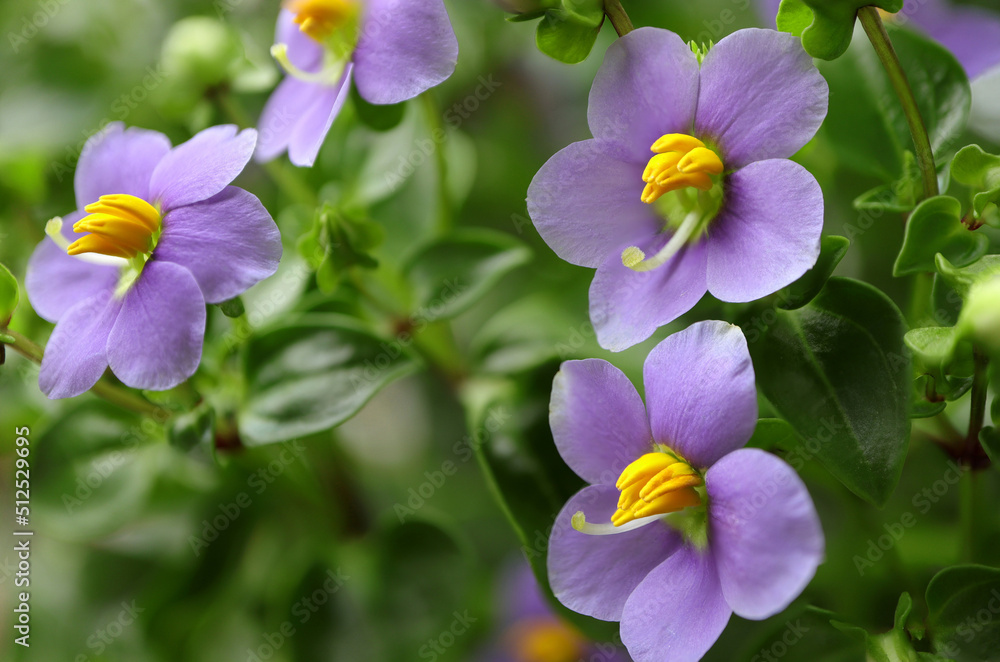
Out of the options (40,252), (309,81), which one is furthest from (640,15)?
(40,252)

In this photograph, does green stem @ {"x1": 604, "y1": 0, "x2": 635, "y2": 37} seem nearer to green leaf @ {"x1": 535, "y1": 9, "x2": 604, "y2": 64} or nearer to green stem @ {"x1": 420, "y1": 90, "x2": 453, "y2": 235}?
green leaf @ {"x1": 535, "y1": 9, "x2": 604, "y2": 64}

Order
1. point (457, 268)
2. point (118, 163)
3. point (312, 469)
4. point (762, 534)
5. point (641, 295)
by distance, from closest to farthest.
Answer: point (762, 534)
point (641, 295)
point (118, 163)
point (457, 268)
point (312, 469)

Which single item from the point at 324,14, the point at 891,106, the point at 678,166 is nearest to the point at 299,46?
the point at 324,14

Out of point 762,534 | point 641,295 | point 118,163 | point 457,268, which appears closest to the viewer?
point 762,534

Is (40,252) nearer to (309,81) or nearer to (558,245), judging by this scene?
(309,81)

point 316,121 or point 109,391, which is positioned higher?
point 316,121

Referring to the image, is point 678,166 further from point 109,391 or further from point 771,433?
point 109,391

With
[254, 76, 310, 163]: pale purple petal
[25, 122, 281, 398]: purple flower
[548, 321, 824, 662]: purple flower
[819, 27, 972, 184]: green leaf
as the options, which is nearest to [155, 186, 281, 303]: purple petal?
[25, 122, 281, 398]: purple flower
